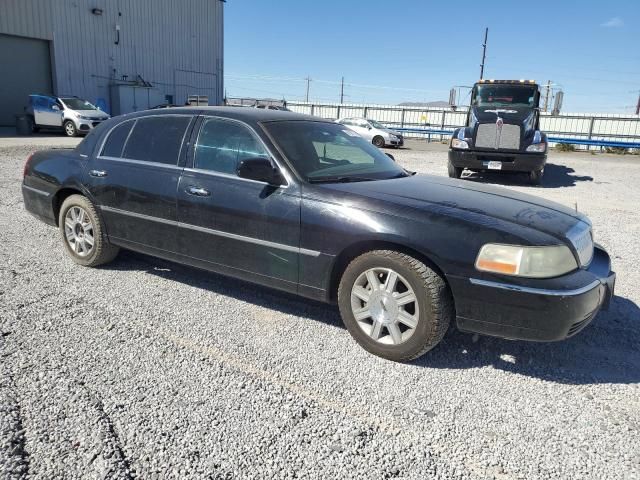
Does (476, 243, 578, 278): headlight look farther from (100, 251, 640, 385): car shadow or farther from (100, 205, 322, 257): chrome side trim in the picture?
(100, 205, 322, 257): chrome side trim

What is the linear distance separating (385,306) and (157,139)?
2.52 m

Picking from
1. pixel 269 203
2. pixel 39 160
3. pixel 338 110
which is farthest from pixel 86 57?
pixel 269 203

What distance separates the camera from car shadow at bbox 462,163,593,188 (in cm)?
1221

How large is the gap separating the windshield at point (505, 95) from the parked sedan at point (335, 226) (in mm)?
9250

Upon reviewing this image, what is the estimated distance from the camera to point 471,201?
136 inches

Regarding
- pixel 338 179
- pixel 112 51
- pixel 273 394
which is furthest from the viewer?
pixel 112 51

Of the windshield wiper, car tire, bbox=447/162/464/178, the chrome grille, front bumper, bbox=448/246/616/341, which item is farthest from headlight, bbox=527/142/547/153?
front bumper, bbox=448/246/616/341

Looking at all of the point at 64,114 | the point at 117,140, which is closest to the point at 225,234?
the point at 117,140

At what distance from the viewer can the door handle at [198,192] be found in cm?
390

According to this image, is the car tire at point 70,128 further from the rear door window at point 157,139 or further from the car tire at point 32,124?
the rear door window at point 157,139

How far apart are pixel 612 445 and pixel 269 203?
2.46m

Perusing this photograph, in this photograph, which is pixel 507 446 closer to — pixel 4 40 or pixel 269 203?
pixel 269 203

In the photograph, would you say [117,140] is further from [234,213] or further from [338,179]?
[338,179]

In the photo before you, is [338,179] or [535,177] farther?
[535,177]
